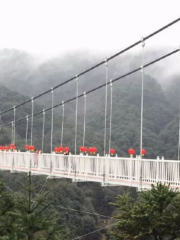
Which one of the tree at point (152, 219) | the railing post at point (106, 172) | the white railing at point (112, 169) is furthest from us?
the tree at point (152, 219)

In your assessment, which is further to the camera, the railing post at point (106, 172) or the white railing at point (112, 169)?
the railing post at point (106, 172)

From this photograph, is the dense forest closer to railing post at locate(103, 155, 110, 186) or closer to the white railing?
the white railing

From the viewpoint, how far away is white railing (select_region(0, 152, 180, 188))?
10820 millimetres

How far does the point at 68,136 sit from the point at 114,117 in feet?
41.1

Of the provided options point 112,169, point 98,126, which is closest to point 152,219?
point 112,169

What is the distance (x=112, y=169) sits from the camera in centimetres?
1291

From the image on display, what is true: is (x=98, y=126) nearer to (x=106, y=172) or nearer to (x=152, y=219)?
(x=152, y=219)

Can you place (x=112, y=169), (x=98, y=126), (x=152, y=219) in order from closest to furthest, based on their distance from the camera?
(x=112, y=169), (x=152, y=219), (x=98, y=126)

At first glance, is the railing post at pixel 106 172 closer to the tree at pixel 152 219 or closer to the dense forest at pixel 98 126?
the tree at pixel 152 219

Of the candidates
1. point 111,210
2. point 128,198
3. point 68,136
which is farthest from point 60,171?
point 68,136

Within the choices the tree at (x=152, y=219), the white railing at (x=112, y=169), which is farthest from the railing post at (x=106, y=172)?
the tree at (x=152, y=219)

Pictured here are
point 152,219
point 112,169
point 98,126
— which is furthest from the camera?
point 98,126

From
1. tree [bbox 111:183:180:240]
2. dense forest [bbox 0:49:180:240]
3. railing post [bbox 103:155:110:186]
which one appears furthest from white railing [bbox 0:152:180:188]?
dense forest [bbox 0:49:180:240]

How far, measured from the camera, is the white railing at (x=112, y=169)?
35.5 feet
